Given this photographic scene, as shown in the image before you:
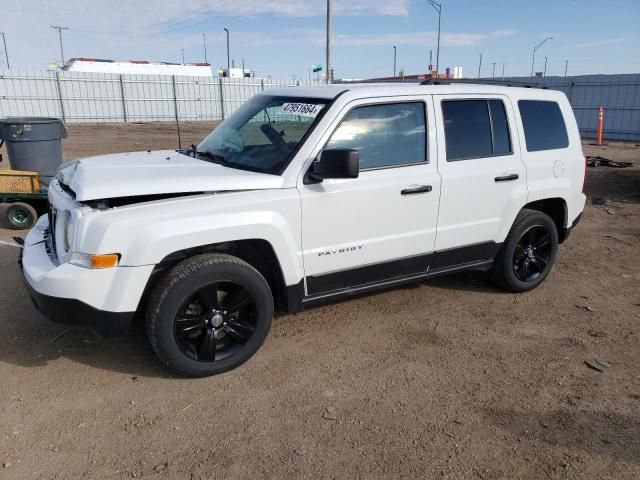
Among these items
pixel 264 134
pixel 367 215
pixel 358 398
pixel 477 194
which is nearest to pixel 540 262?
pixel 477 194

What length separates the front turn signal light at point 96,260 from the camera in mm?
3018

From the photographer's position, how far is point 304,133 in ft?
12.4

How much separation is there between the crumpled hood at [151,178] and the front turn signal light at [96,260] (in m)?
0.34

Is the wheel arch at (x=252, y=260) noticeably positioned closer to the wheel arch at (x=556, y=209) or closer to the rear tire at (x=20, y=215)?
the wheel arch at (x=556, y=209)

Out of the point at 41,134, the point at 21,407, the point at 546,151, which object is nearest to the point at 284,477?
the point at 21,407

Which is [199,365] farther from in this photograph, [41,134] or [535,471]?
[41,134]

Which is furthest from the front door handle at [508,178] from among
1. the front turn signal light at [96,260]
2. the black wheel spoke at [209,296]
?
the front turn signal light at [96,260]

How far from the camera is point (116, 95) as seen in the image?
98.2ft

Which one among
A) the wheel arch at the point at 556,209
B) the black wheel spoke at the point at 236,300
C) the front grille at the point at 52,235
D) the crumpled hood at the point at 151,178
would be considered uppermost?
the crumpled hood at the point at 151,178

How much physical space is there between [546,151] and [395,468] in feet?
11.3

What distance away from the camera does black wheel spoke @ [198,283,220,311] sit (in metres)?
3.40

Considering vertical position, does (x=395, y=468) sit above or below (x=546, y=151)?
below

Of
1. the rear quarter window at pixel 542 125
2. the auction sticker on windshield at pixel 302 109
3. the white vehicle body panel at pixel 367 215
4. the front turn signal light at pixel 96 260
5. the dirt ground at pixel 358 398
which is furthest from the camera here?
the rear quarter window at pixel 542 125

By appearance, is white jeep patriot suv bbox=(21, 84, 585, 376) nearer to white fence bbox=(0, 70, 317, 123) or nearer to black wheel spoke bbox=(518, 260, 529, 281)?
black wheel spoke bbox=(518, 260, 529, 281)
